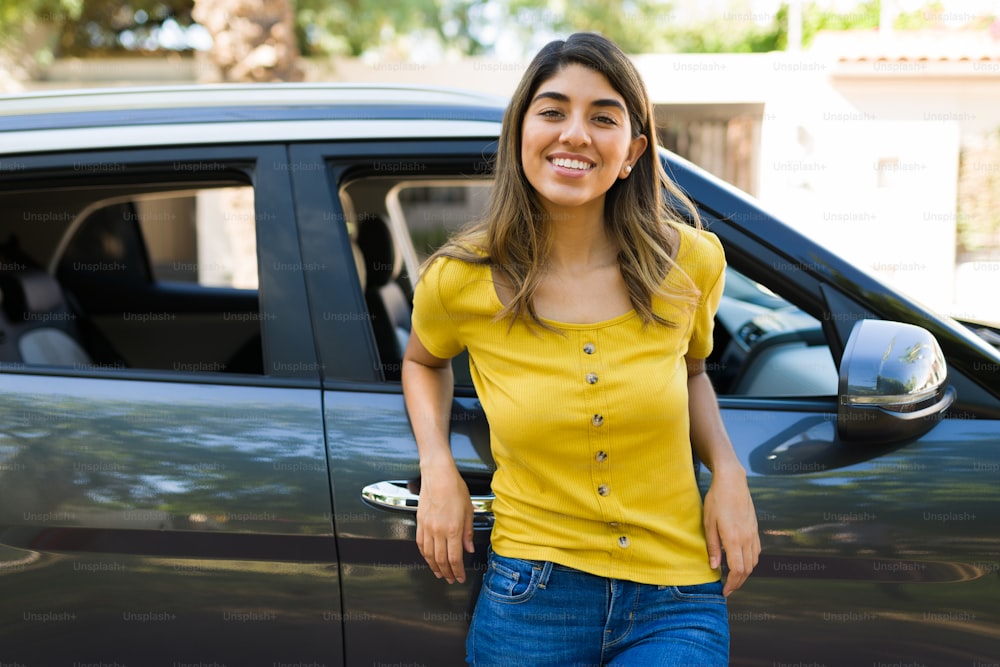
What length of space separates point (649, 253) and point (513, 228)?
0.25 meters

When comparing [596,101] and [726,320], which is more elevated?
[596,101]

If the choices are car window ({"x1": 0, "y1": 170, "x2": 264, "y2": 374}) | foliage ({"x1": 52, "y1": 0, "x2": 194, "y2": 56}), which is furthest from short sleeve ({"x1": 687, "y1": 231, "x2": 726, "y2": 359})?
foliage ({"x1": 52, "y1": 0, "x2": 194, "y2": 56})

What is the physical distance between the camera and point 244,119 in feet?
6.81

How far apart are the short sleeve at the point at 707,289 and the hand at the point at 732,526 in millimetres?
251

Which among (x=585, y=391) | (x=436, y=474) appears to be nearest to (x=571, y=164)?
(x=585, y=391)

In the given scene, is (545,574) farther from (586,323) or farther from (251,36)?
(251,36)

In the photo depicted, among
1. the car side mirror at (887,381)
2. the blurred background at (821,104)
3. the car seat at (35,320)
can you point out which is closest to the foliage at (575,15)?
the blurred background at (821,104)

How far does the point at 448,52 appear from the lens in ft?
43.4

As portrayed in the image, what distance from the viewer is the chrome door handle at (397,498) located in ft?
6.01

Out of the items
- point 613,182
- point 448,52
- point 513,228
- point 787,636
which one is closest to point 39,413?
point 513,228

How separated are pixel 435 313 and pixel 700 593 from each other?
2.21 ft

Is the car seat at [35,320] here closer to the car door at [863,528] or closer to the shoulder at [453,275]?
the shoulder at [453,275]

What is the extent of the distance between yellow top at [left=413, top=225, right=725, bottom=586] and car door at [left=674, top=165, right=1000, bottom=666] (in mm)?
279

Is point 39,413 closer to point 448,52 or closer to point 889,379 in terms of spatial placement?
point 889,379
